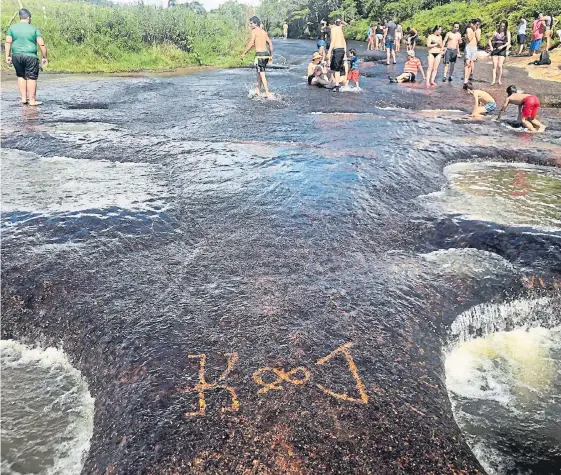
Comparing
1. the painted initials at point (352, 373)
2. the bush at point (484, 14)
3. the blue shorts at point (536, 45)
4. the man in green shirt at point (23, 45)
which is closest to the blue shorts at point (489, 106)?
the painted initials at point (352, 373)

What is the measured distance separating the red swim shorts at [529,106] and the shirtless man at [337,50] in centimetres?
569

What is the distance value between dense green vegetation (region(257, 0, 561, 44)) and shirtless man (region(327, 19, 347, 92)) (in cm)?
1614

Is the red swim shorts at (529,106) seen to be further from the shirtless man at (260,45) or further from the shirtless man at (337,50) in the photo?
the shirtless man at (260,45)

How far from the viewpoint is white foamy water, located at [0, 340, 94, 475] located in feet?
9.27

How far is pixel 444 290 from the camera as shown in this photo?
432 centimetres

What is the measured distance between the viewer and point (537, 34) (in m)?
21.2

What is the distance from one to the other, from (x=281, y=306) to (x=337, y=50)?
38.4ft

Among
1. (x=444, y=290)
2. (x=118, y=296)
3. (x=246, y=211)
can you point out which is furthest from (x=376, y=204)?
(x=118, y=296)

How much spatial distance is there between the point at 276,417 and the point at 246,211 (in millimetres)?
3256

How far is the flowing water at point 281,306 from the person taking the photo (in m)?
2.83

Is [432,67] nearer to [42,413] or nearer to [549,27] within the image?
[549,27]

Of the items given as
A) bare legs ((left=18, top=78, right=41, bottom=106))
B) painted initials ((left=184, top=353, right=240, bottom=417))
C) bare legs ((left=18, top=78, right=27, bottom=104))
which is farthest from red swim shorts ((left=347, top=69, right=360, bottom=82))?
painted initials ((left=184, top=353, right=240, bottom=417))

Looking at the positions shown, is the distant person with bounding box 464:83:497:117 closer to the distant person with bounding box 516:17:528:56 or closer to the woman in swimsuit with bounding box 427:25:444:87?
the woman in swimsuit with bounding box 427:25:444:87

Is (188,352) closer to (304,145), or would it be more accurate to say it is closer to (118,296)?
(118,296)
